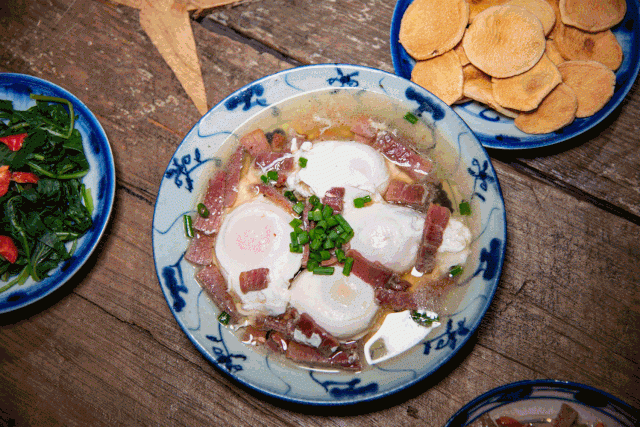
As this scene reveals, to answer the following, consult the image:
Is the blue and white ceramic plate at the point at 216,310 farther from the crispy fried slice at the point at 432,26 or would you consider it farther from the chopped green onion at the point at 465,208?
the crispy fried slice at the point at 432,26

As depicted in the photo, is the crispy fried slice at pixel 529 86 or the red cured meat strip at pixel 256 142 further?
the red cured meat strip at pixel 256 142

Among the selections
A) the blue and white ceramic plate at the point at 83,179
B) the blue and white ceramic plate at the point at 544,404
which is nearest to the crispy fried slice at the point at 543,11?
the blue and white ceramic plate at the point at 544,404

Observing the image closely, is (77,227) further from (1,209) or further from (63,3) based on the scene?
(63,3)

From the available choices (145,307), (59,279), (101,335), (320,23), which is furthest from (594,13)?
(101,335)

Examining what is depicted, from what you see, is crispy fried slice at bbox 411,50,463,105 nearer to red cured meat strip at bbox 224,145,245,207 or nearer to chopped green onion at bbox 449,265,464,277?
chopped green onion at bbox 449,265,464,277

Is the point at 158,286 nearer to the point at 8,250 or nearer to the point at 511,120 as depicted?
the point at 8,250

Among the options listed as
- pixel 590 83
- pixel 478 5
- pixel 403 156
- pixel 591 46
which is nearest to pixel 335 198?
pixel 403 156
